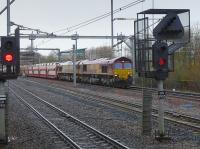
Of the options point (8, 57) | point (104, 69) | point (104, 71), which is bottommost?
point (104, 71)

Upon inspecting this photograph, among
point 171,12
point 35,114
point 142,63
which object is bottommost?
point 35,114

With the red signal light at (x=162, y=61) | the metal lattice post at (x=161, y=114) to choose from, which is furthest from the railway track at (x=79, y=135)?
the red signal light at (x=162, y=61)

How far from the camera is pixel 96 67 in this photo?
181 ft

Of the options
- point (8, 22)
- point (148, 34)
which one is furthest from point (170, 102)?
point (148, 34)

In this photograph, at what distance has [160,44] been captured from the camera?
1436cm

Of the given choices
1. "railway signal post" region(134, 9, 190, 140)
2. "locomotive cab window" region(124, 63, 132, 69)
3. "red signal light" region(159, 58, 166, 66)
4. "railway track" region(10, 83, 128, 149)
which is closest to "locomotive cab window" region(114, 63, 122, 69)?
"locomotive cab window" region(124, 63, 132, 69)

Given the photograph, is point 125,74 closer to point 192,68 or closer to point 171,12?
point 192,68

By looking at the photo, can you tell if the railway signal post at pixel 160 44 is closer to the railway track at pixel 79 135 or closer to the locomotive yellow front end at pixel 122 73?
the railway track at pixel 79 135

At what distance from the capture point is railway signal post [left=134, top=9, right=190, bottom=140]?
14.4 meters

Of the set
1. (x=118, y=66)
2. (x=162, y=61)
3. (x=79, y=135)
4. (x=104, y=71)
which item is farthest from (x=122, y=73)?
(x=162, y=61)

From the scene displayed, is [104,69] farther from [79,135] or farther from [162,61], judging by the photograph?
[162,61]

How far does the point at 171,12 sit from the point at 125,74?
34.2m

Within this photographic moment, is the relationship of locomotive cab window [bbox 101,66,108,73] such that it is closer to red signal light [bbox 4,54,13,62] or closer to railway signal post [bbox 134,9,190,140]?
railway signal post [bbox 134,9,190,140]

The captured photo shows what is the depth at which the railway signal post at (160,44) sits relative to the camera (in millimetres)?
14430
